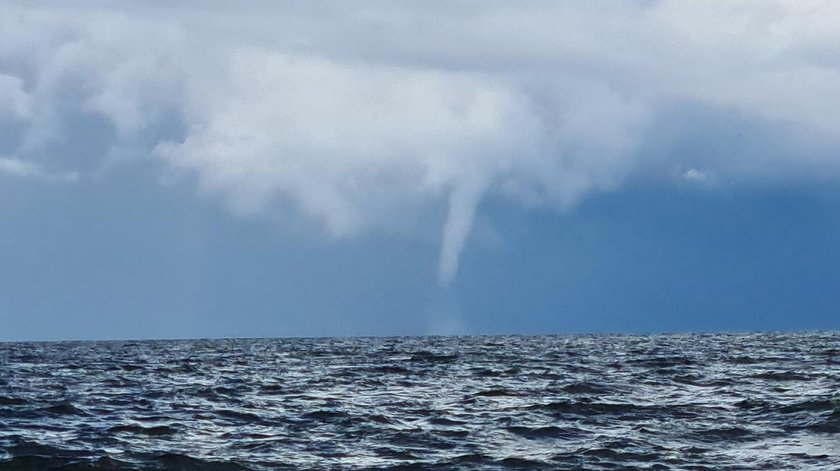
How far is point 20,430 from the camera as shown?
21.2 metres

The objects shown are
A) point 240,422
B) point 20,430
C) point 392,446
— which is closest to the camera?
point 392,446

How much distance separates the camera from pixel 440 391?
30312 mm

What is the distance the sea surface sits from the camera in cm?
1761

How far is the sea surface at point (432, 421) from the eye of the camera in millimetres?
17609

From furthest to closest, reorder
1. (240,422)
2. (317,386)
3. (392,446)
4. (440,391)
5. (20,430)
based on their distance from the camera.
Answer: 1. (317,386)
2. (440,391)
3. (240,422)
4. (20,430)
5. (392,446)

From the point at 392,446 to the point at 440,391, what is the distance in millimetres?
11263

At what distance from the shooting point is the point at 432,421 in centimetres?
2267

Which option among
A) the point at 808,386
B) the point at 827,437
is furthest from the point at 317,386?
the point at 827,437

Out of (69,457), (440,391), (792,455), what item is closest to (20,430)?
(69,457)

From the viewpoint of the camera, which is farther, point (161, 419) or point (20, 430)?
point (161, 419)

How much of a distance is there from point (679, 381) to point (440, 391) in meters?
8.21

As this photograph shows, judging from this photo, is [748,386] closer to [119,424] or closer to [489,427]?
[489,427]

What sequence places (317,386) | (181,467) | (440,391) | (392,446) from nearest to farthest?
1. (181,467)
2. (392,446)
3. (440,391)
4. (317,386)

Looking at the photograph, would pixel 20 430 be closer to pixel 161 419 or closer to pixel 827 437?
pixel 161 419
